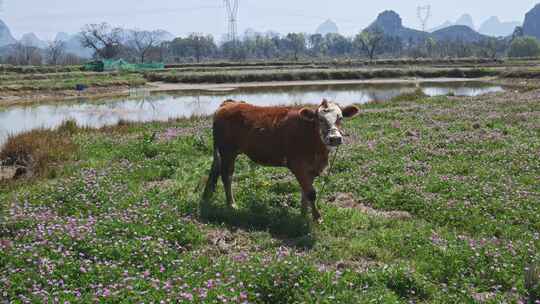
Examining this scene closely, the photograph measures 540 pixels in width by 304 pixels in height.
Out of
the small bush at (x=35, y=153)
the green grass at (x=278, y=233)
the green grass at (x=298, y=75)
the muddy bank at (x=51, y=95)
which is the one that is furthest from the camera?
the green grass at (x=298, y=75)

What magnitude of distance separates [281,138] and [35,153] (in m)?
8.79

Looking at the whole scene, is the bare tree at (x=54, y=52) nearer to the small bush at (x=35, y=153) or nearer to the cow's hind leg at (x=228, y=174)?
the small bush at (x=35, y=153)

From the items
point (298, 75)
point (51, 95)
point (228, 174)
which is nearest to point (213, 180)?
point (228, 174)

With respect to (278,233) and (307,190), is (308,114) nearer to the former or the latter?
(307,190)

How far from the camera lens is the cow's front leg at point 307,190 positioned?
9.07 meters

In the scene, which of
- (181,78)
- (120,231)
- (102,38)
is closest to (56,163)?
(120,231)

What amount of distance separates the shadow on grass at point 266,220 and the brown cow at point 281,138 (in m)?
0.35

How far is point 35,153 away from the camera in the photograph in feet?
48.0

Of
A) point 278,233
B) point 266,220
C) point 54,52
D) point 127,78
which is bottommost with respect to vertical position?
point 278,233

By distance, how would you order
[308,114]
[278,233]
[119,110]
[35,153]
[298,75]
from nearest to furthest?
[278,233] < [308,114] < [35,153] < [119,110] < [298,75]

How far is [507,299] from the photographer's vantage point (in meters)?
6.18

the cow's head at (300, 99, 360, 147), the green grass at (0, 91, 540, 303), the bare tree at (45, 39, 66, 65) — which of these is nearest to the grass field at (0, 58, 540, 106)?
the green grass at (0, 91, 540, 303)

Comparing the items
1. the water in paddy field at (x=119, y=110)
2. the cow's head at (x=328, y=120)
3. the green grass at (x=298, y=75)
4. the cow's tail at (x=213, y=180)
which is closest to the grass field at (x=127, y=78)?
the green grass at (x=298, y=75)

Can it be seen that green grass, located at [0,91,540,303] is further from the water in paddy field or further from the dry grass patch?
the water in paddy field
